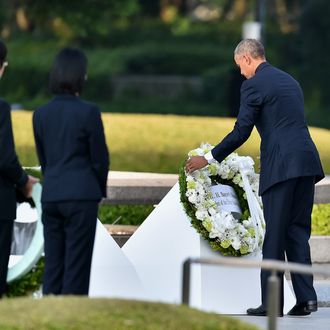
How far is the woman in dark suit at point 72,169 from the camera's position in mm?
7566

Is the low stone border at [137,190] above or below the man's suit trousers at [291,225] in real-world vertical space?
above

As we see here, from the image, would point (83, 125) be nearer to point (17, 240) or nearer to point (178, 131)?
point (17, 240)

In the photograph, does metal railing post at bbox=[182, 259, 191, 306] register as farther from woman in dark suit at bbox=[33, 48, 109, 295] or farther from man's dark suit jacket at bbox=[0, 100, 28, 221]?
man's dark suit jacket at bbox=[0, 100, 28, 221]

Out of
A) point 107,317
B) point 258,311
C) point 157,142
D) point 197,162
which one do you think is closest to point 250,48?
point 197,162

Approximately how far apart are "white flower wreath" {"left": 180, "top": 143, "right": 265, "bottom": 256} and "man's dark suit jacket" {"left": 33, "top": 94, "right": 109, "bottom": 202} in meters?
1.95

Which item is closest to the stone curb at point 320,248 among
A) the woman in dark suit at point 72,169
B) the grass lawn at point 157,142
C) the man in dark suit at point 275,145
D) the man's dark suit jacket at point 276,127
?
the grass lawn at point 157,142

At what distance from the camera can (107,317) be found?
6215 mm

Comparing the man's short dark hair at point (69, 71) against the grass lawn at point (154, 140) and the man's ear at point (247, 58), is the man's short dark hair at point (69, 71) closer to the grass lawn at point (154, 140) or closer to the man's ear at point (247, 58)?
the man's ear at point (247, 58)

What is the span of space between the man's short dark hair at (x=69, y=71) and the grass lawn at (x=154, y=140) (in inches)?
275

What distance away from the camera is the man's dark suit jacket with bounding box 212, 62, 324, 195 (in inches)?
360

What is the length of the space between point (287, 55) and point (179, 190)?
36525 mm

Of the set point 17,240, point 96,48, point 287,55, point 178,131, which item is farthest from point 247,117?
point 96,48

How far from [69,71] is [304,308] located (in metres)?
2.70

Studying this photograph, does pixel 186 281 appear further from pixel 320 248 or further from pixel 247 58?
pixel 320 248
